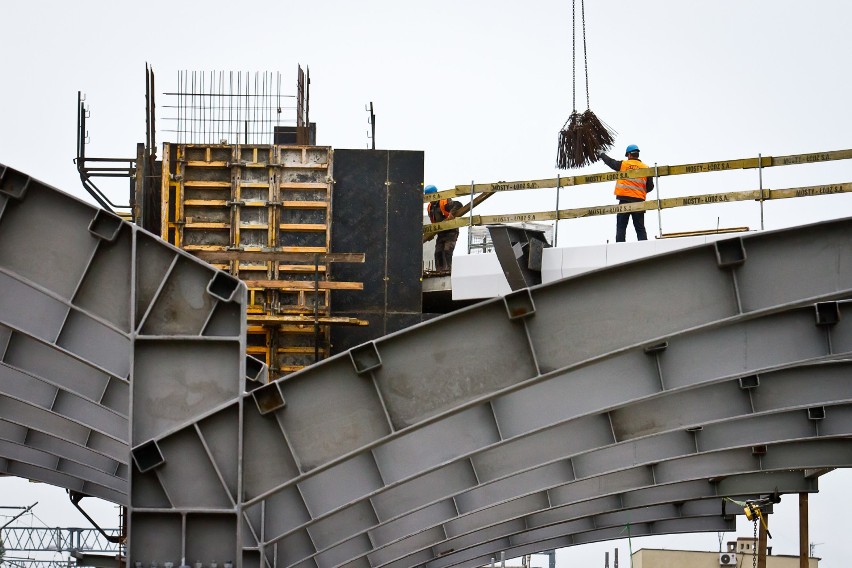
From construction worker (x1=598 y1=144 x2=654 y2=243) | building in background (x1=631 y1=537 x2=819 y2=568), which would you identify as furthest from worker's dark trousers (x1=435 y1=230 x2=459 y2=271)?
building in background (x1=631 y1=537 x2=819 y2=568)

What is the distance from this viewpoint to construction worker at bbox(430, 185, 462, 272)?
1138 inches

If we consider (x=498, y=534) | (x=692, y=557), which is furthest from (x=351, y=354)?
(x=692, y=557)

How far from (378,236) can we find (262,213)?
2.43m

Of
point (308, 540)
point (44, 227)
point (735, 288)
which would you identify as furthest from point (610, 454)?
point (44, 227)

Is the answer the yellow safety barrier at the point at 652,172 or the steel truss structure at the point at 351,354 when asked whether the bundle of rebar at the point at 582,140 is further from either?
the steel truss structure at the point at 351,354

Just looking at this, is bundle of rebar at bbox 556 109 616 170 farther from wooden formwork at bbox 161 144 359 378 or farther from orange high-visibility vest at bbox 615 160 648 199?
wooden formwork at bbox 161 144 359 378

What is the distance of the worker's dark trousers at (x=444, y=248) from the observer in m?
28.9

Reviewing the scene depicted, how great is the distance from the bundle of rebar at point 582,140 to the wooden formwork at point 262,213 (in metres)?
4.87

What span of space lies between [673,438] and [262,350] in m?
8.52

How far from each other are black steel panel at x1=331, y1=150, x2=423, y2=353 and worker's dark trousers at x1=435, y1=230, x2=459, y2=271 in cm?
156

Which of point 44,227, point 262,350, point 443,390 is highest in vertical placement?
point 262,350

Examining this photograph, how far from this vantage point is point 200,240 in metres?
27.3

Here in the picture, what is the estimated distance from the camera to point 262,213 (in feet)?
89.8

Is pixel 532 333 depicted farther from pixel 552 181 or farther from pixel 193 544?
pixel 552 181
